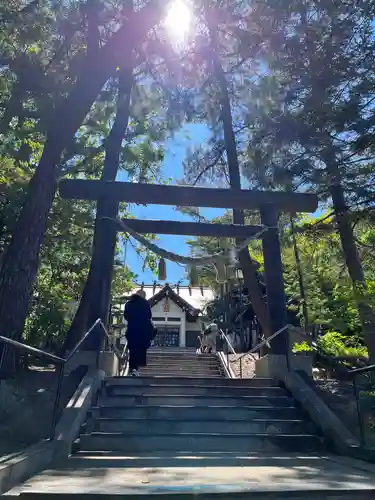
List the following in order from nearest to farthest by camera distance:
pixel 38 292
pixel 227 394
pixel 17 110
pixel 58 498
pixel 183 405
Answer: pixel 58 498
pixel 183 405
pixel 227 394
pixel 17 110
pixel 38 292

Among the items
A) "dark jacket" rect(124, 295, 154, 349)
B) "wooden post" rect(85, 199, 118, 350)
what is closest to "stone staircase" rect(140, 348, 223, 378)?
"dark jacket" rect(124, 295, 154, 349)

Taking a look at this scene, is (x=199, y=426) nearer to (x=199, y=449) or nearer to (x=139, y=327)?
(x=199, y=449)

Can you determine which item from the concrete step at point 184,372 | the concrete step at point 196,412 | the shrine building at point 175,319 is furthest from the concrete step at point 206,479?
the shrine building at point 175,319

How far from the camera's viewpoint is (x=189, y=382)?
680cm

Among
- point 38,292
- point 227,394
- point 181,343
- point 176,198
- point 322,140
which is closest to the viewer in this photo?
point 227,394

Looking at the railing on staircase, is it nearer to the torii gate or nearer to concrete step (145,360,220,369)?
the torii gate

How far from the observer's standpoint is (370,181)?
7.38 meters

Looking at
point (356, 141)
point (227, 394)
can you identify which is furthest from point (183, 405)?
point (356, 141)

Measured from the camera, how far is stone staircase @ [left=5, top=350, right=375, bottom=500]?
2.98 m

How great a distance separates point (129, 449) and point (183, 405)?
1.25 meters

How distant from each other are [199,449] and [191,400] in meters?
1.19

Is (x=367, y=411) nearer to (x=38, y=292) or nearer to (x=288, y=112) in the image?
(x=288, y=112)

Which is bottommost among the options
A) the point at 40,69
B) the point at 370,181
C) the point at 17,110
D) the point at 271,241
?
the point at 271,241

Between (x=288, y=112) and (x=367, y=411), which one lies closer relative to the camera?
(x=367, y=411)
